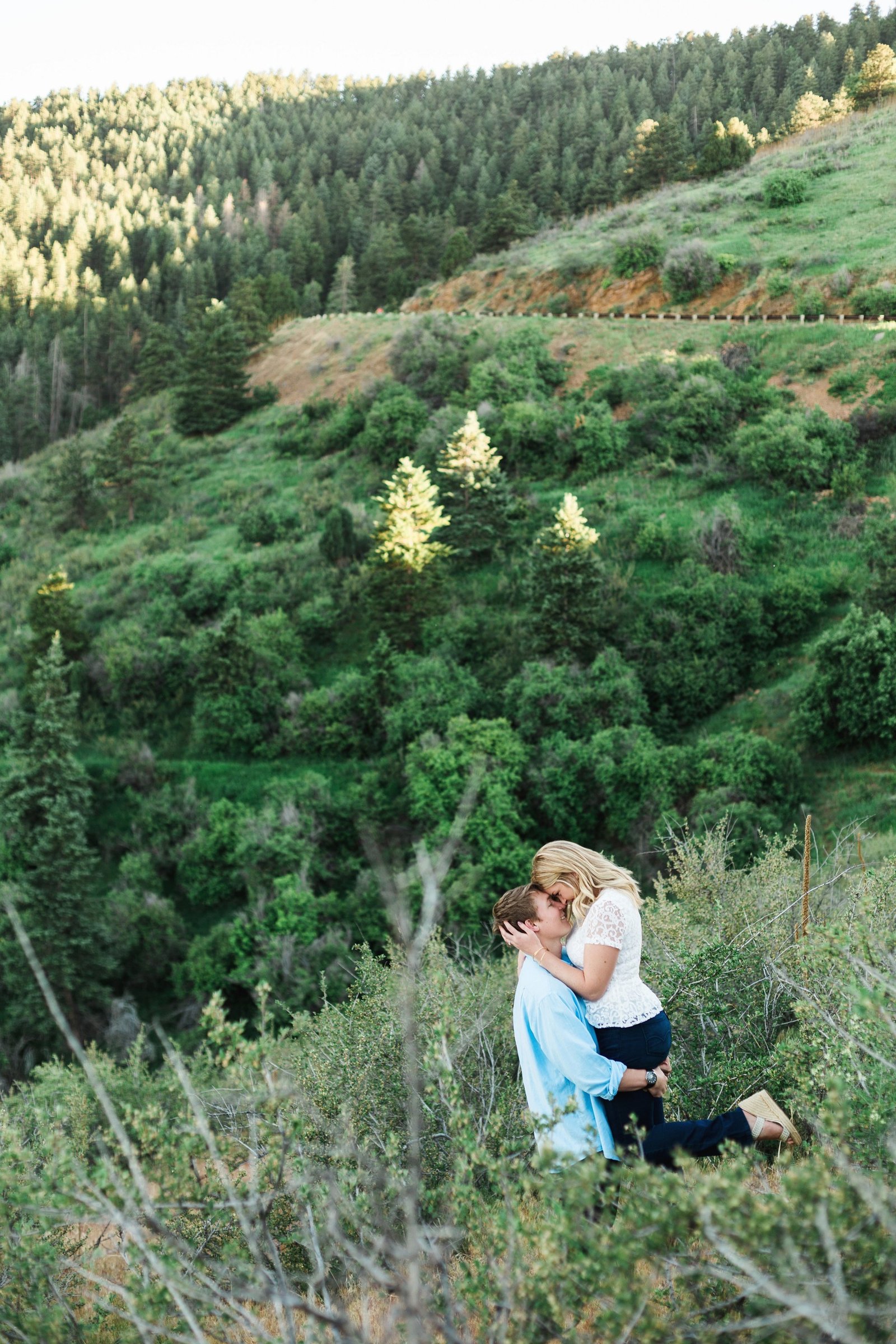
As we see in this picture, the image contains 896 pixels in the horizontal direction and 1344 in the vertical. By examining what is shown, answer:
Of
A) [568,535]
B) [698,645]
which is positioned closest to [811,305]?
[568,535]

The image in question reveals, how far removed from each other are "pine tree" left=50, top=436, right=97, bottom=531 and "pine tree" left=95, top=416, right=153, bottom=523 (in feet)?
2.62

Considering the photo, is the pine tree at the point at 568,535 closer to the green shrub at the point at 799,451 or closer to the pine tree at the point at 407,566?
the pine tree at the point at 407,566

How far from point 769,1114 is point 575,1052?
1.40 metres

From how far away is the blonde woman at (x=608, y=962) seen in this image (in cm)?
347

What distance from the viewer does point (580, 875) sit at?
3.62 m

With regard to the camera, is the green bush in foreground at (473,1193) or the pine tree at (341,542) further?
the pine tree at (341,542)

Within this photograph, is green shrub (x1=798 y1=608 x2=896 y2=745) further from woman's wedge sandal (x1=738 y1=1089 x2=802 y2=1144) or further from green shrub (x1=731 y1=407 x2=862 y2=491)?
woman's wedge sandal (x1=738 y1=1089 x2=802 y2=1144)

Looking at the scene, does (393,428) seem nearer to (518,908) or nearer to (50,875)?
(50,875)

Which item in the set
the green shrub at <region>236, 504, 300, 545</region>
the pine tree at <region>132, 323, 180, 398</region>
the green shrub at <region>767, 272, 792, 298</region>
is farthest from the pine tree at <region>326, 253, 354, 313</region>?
the green shrub at <region>767, 272, 792, 298</region>

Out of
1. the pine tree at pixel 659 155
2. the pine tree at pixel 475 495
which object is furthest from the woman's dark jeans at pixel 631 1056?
the pine tree at pixel 659 155

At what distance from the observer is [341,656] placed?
84.9 ft

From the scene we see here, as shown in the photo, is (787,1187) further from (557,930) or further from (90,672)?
(90,672)

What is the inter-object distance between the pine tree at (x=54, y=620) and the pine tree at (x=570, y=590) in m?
15.4

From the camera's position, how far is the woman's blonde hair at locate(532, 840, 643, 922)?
11.9ft
